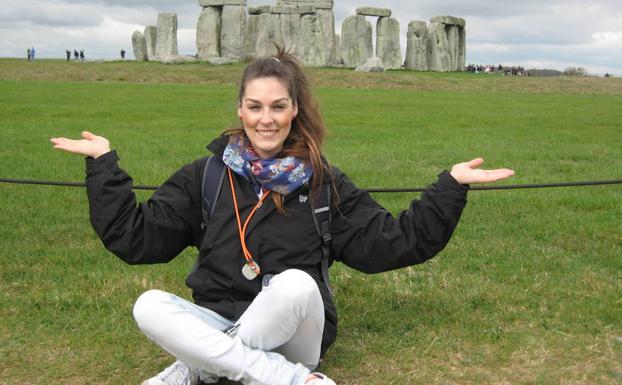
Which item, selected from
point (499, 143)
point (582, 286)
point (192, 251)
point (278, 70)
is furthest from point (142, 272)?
point (499, 143)

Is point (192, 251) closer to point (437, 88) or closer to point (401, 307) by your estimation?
point (401, 307)

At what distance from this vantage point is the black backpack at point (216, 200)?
11.5 ft

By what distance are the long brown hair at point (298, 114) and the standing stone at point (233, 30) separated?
3282 cm

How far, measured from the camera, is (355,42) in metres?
38.3

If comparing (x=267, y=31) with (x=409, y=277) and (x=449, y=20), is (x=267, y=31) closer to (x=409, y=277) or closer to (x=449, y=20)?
(x=449, y=20)

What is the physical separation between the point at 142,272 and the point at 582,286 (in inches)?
114

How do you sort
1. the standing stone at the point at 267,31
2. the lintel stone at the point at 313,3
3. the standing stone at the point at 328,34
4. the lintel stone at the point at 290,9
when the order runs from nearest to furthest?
the standing stone at the point at 267,31
the lintel stone at the point at 290,9
the standing stone at the point at 328,34
the lintel stone at the point at 313,3

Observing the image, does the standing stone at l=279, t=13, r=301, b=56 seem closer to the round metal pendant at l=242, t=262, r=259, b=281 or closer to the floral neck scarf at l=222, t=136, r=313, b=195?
the floral neck scarf at l=222, t=136, r=313, b=195

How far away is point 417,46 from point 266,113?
121 ft

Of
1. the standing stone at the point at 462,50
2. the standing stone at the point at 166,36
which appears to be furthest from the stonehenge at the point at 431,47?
the standing stone at the point at 166,36

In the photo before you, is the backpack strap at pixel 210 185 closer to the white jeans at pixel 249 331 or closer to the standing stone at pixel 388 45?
the white jeans at pixel 249 331

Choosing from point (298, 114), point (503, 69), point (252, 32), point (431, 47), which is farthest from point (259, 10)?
point (298, 114)

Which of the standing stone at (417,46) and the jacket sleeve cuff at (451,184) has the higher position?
the standing stone at (417,46)

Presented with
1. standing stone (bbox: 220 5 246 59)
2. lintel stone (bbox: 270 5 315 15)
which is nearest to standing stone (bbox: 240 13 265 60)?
lintel stone (bbox: 270 5 315 15)
